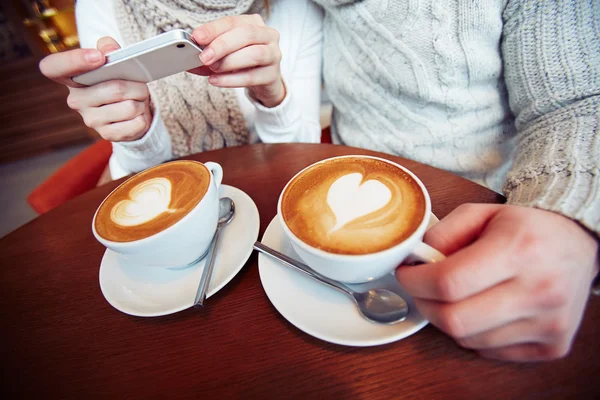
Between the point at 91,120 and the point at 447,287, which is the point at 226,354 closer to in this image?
the point at 447,287

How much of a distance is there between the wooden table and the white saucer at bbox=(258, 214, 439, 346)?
1.1 inches

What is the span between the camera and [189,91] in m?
0.96

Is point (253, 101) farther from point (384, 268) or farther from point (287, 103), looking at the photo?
point (384, 268)

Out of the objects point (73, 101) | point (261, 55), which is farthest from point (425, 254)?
point (73, 101)

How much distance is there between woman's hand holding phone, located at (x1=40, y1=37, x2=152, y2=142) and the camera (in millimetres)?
543

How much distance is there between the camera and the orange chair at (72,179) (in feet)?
3.35

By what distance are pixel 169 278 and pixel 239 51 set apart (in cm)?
46

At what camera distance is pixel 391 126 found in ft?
2.79

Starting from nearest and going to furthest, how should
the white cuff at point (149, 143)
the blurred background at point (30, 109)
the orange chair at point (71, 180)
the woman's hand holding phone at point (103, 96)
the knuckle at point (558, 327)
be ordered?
the knuckle at point (558, 327)
the woman's hand holding phone at point (103, 96)
the white cuff at point (149, 143)
the orange chair at point (71, 180)
the blurred background at point (30, 109)

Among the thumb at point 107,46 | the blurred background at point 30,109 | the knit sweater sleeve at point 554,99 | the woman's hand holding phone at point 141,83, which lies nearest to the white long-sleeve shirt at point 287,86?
the woman's hand holding phone at point 141,83

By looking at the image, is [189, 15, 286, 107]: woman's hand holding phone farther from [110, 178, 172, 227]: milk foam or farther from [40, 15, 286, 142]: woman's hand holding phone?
[110, 178, 172, 227]: milk foam

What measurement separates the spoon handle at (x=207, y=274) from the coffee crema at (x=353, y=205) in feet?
0.54

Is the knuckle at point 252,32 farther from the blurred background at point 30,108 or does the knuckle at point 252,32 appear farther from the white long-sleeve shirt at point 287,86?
the blurred background at point 30,108

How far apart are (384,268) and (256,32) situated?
53 cm
